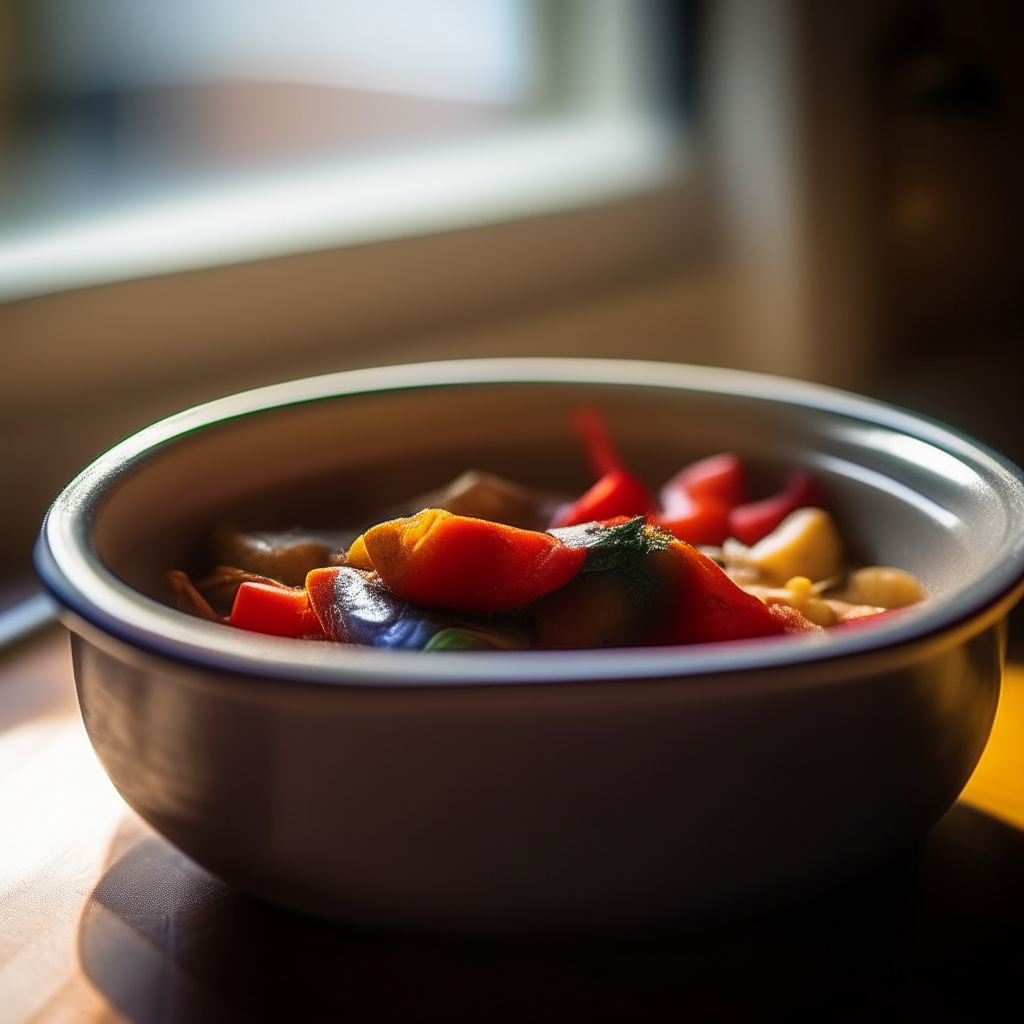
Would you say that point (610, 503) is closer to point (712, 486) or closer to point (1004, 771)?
point (712, 486)

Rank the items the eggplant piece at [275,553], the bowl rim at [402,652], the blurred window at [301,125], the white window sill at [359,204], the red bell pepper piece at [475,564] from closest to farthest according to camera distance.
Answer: the bowl rim at [402,652] → the red bell pepper piece at [475,564] → the eggplant piece at [275,553] → the white window sill at [359,204] → the blurred window at [301,125]

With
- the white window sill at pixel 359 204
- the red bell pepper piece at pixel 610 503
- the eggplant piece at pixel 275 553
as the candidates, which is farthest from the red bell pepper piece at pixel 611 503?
the white window sill at pixel 359 204

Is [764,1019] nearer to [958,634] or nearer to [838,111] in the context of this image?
[958,634]

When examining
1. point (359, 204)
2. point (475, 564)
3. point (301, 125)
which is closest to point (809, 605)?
point (475, 564)

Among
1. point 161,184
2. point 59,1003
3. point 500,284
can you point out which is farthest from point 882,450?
point 161,184

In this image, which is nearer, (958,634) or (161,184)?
(958,634)

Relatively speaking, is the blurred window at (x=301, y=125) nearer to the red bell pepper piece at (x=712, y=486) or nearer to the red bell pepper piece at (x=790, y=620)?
the red bell pepper piece at (x=712, y=486)
